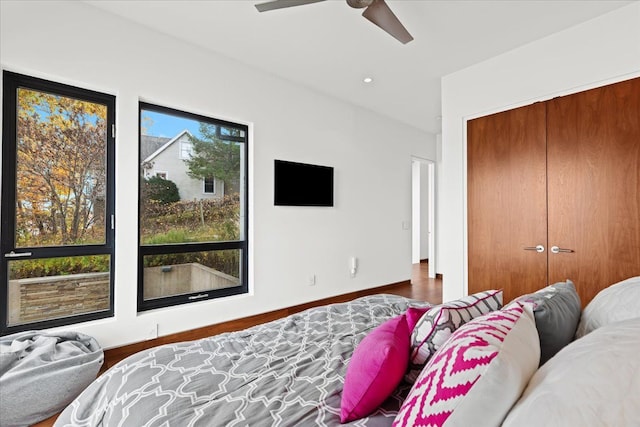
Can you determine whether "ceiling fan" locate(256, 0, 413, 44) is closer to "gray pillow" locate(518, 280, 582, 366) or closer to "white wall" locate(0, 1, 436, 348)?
"white wall" locate(0, 1, 436, 348)

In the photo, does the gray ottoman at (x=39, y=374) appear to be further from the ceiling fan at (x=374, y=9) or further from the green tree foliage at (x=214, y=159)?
the ceiling fan at (x=374, y=9)

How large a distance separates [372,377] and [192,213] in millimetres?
2672

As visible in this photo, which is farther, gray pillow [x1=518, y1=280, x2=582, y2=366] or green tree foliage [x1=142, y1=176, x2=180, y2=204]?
green tree foliage [x1=142, y1=176, x2=180, y2=204]

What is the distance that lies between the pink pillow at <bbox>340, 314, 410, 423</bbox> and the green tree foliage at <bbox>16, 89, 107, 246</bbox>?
255 cm

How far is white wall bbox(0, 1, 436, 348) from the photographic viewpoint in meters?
2.40

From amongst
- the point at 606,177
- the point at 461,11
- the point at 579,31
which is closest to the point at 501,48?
the point at 579,31

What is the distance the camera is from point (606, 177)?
7.85 feet

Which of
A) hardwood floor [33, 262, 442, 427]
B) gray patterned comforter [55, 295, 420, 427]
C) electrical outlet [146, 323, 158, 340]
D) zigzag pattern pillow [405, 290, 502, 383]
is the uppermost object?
zigzag pattern pillow [405, 290, 502, 383]

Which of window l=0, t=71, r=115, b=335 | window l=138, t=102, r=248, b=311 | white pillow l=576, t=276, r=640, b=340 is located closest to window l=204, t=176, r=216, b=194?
window l=138, t=102, r=248, b=311

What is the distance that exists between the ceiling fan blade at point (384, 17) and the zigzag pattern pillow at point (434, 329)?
74.8 inches

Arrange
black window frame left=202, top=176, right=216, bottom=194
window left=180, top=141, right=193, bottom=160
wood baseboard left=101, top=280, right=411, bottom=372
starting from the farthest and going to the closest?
1. black window frame left=202, top=176, right=216, bottom=194
2. window left=180, top=141, right=193, bottom=160
3. wood baseboard left=101, top=280, right=411, bottom=372

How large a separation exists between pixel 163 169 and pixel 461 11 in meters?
2.92

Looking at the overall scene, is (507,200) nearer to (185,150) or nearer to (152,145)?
(185,150)

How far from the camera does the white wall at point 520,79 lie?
237 cm
